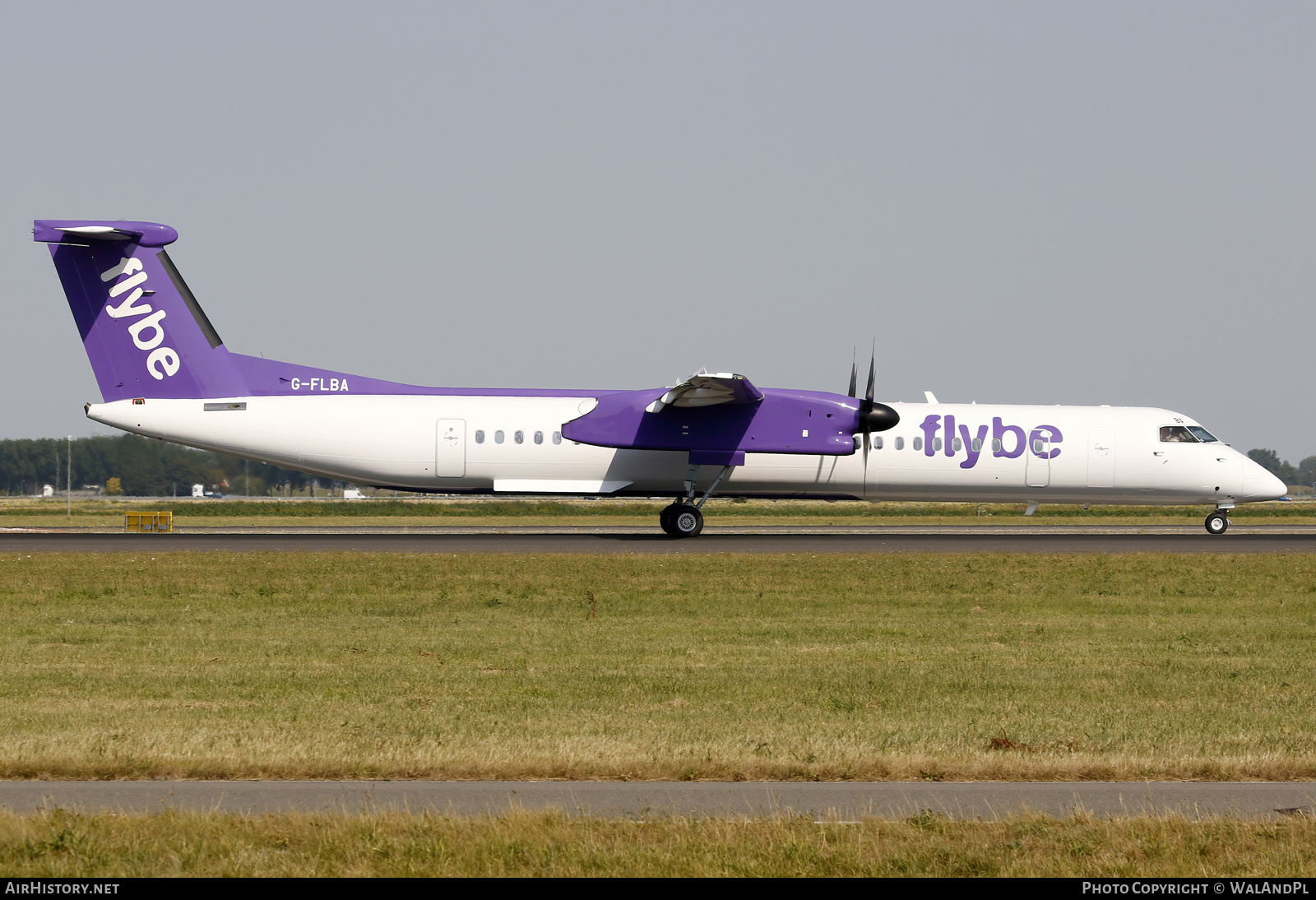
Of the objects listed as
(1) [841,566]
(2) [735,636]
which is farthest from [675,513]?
(2) [735,636]

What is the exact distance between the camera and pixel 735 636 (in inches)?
665

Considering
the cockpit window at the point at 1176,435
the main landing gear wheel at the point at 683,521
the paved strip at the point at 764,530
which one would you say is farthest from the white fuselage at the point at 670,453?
the paved strip at the point at 764,530

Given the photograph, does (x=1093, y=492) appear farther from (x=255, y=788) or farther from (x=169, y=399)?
(x=255, y=788)

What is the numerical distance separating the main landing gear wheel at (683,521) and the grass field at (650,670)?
6.81 meters

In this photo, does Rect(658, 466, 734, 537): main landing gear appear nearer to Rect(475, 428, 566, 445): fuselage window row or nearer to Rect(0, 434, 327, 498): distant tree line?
Rect(475, 428, 566, 445): fuselage window row

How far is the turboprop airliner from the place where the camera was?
30.7 metres

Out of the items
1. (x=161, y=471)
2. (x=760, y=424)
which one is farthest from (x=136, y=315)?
(x=161, y=471)

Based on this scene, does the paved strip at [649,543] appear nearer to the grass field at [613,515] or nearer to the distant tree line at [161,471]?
the grass field at [613,515]

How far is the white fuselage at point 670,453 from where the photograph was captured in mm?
31281

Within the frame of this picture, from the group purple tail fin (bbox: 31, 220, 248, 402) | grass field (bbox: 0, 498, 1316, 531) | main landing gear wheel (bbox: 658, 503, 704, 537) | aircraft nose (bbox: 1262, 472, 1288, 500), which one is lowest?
grass field (bbox: 0, 498, 1316, 531)

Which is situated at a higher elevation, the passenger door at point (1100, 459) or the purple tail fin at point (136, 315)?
the purple tail fin at point (136, 315)

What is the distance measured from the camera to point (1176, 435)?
1377 inches

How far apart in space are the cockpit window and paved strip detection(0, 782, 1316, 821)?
28520 mm

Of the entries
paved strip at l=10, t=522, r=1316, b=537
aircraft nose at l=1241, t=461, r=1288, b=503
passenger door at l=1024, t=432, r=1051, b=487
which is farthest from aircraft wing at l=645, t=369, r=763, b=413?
aircraft nose at l=1241, t=461, r=1288, b=503
